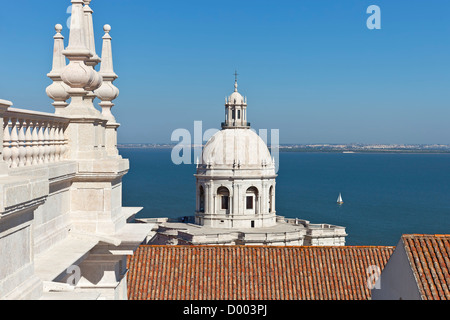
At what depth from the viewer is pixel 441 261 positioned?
37.3 feet

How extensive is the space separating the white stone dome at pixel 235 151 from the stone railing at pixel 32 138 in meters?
45.1

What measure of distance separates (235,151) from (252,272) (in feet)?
101

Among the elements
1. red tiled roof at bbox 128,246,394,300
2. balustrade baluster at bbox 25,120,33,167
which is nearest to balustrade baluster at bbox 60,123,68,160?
balustrade baluster at bbox 25,120,33,167

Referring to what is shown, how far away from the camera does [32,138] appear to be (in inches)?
224

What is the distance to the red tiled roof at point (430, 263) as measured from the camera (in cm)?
1028

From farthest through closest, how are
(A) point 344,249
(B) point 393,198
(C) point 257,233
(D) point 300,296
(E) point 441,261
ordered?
(B) point 393,198, (C) point 257,233, (A) point 344,249, (D) point 300,296, (E) point 441,261

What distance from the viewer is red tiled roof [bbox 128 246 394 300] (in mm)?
20516

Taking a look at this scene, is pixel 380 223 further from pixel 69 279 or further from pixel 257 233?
pixel 69 279

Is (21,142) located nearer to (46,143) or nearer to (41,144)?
(41,144)

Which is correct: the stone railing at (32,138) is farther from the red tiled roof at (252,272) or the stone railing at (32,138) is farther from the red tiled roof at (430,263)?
the red tiled roof at (252,272)

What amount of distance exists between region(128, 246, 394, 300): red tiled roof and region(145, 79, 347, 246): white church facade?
26016 millimetres

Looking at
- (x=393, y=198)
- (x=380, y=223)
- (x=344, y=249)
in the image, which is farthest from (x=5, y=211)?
(x=393, y=198)

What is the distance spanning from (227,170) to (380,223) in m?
35.6

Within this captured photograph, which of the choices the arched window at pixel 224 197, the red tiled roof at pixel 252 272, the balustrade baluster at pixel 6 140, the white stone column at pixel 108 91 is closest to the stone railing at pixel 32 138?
the balustrade baluster at pixel 6 140
